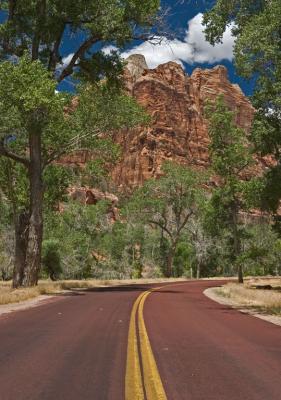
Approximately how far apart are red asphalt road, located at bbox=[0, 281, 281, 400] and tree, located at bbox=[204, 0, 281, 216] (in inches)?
355

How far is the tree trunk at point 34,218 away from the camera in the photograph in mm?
24828

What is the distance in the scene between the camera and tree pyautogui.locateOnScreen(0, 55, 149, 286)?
2127 centimetres

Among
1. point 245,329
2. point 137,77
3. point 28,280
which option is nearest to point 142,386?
point 245,329

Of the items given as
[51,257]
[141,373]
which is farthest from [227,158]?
[141,373]

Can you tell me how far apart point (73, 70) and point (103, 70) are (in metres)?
1.68

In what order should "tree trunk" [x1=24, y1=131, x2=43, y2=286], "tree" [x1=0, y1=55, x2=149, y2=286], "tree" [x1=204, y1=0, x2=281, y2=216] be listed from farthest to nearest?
"tree trunk" [x1=24, y1=131, x2=43, y2=286]
"tree" [x1=0, y1=55, x2=149, y2=286]
"tree" [x1=204, y1=0, x2=281, y2=216]

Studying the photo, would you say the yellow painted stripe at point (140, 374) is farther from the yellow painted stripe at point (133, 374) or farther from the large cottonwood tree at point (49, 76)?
the large cottonwood tree at point (49, 76)

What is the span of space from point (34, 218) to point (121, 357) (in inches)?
717

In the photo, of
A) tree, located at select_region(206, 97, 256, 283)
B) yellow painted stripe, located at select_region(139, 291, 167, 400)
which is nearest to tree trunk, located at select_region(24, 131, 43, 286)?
yellow painted stripe, located at select_region(139, 291, 167, 400)

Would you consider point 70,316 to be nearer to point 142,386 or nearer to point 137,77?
point 142,386

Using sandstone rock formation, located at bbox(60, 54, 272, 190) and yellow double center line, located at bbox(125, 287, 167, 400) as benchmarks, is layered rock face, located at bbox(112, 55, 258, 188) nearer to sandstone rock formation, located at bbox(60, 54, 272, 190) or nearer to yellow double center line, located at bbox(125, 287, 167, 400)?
sandstone rock formation, located at bbox(60, 54, 272, 190)

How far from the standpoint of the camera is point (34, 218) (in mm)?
24844

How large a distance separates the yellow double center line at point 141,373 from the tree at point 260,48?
10806 mm

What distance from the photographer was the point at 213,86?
16688 centimetres
